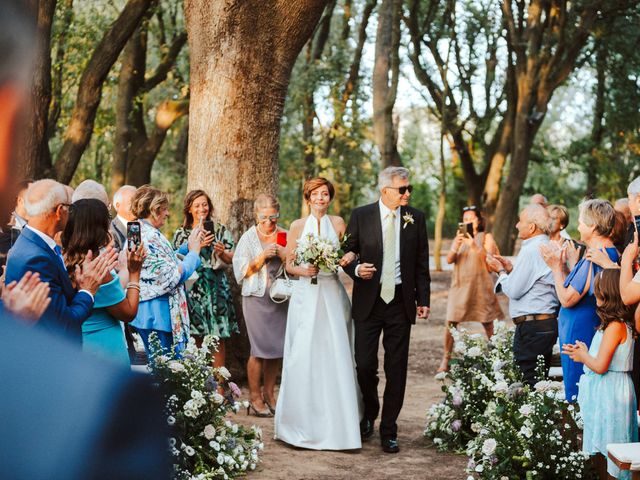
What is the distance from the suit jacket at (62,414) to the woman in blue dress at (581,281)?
579 cm

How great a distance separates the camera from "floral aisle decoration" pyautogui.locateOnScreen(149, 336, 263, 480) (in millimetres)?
6236

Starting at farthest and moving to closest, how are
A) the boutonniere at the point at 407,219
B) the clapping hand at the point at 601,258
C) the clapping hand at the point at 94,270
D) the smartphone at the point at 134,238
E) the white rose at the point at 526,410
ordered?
the boutonniere at the point at 407,219, the clapping hand at the point at 601,258, the white rose at the point at 526,410, the smartphone at the point at 134,238, the clapping hand at the point at 94,270

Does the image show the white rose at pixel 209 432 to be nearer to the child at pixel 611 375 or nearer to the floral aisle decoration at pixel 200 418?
the floral aisle decoration at pixel 200 418

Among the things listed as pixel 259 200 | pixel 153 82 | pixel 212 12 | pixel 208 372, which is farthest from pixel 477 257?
pixel 153 82

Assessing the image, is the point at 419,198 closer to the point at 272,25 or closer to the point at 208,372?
the point at 272,25

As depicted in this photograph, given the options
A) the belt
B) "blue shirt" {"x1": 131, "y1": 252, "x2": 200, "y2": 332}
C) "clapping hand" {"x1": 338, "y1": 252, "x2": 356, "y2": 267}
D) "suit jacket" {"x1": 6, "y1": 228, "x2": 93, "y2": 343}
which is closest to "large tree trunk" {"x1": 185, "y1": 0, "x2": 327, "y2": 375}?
"clapping hand" {"x1": 338, "y1": 252, "x2": 356, "y2": 267}

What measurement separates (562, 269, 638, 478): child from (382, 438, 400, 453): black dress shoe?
2401mm

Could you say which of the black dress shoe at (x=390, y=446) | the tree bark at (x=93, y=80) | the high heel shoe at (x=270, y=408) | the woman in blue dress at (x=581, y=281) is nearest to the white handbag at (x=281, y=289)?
the high heel shoe at (x=270, y=408)

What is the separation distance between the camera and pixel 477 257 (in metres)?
11.5

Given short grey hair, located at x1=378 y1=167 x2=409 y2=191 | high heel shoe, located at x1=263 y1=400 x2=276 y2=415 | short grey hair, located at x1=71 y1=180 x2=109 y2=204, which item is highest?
short grey hair, located at x1=378 y1=167 x2=409 y2=191

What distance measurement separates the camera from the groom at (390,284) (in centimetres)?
789

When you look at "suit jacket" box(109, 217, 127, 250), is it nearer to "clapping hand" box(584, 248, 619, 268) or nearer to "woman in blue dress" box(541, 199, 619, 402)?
"woman in blue dress" box(541, 199, 619, 402)

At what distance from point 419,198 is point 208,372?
43.6 m

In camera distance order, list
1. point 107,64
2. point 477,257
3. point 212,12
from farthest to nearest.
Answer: point 107,64
point 477,257
point 212,12
